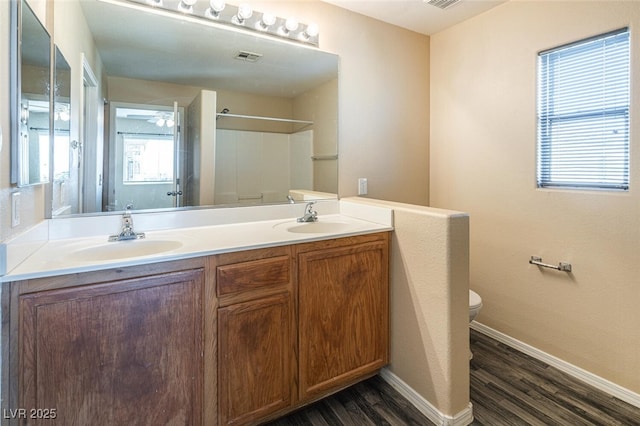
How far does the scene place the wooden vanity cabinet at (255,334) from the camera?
1.38 metres

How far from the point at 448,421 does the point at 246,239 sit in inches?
50.8

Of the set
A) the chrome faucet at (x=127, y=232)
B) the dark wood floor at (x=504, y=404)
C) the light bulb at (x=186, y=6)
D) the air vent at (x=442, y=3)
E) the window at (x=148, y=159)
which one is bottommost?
the dark wood floor at (x=504, y=404)

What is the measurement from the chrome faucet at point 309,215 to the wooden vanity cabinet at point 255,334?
22.0 inches

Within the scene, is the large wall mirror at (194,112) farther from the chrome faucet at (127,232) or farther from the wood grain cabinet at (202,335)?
the wood grain cabinet at (202,335)

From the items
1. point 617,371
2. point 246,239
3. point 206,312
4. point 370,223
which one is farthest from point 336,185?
point 617,371

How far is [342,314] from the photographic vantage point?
5.52 feet

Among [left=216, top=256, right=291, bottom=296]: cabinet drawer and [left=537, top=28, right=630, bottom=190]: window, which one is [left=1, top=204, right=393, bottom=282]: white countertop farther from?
[left=537, top=28, right=630, bottom=190]: window

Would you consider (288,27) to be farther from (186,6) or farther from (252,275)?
(252,275)

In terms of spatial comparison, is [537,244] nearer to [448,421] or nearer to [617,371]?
[617,371]

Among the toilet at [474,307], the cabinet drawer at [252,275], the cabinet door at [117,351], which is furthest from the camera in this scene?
the toilet at [474,307]

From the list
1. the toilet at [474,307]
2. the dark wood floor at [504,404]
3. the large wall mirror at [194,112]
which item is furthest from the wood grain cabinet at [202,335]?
the large wall mirror at [194,112]

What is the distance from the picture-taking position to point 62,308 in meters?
1.09

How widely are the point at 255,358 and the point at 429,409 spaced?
0.93 m

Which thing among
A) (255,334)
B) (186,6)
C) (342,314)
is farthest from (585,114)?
(186,6)
